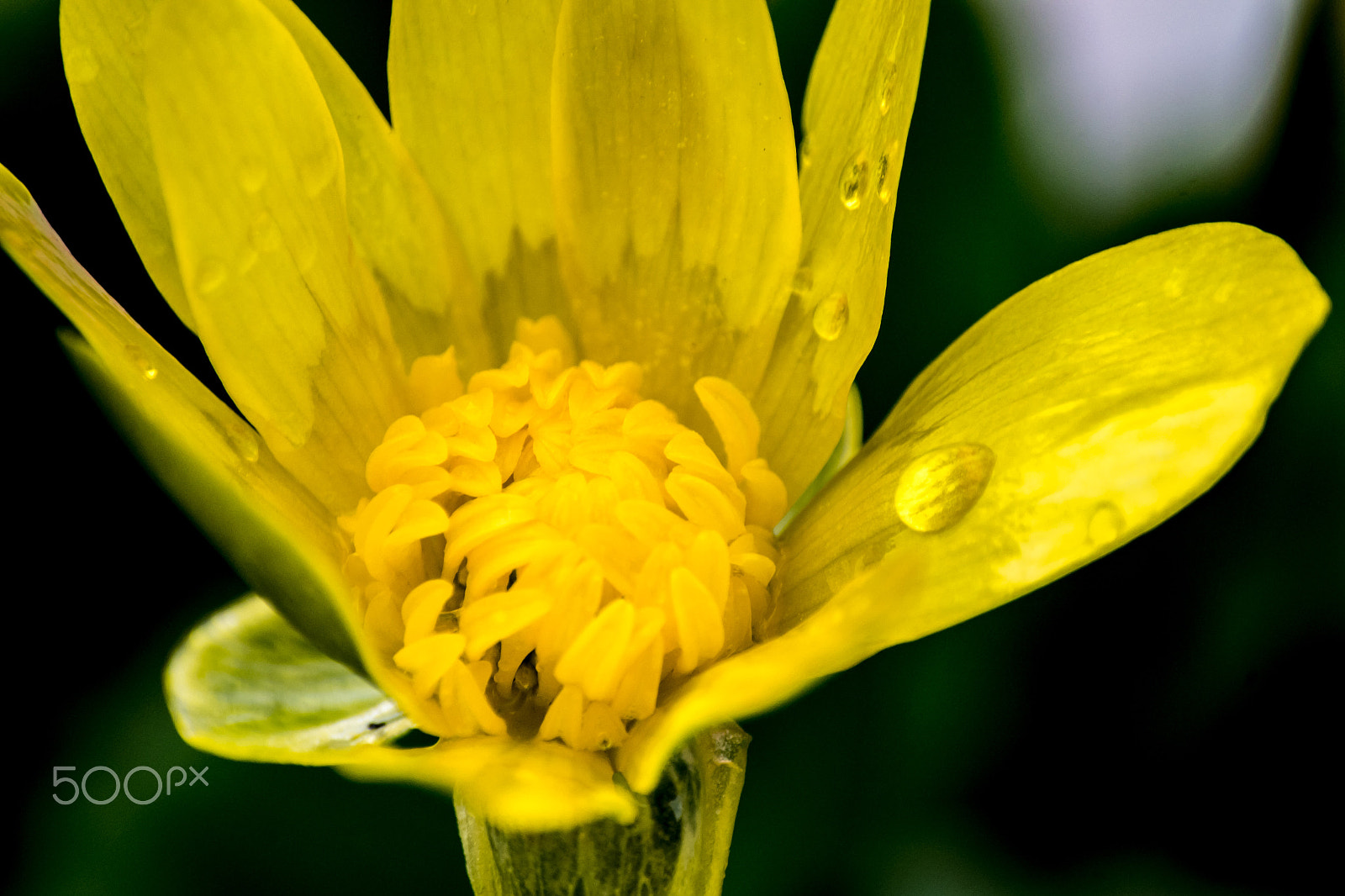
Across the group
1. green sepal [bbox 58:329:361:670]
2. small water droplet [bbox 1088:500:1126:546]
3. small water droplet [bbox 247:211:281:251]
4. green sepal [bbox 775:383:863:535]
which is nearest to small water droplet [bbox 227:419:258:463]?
small water droplet [bbox 247:211:281:251]

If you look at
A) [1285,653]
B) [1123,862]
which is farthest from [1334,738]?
[1123,862]

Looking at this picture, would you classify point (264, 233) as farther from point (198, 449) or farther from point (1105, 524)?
point (1105, 524)

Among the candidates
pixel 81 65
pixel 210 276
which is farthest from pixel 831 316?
pixel 81 65

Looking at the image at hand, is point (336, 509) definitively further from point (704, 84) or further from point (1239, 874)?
point (1239, 874)

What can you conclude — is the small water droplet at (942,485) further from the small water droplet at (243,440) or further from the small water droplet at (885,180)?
the small water droplet at (243,440)

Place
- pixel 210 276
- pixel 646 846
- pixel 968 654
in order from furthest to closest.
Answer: pixel 968 654
pixel 210 276
pixel 646 846

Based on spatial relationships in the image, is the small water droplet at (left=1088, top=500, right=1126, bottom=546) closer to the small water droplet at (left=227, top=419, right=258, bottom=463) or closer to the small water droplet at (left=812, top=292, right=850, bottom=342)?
the small water droplet at (left=812, top=292, right=850, bottom=342)
